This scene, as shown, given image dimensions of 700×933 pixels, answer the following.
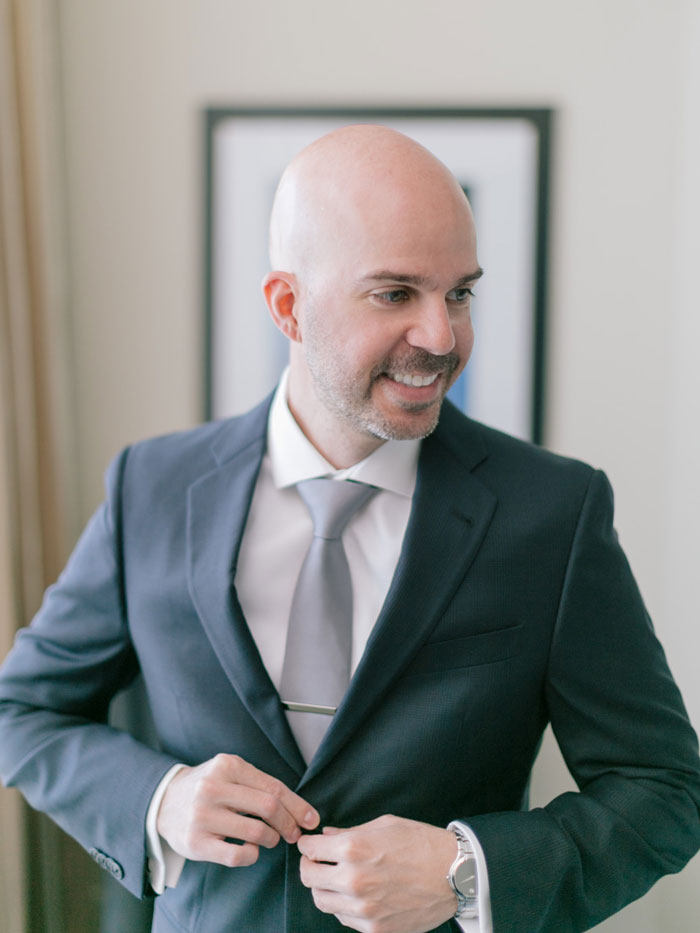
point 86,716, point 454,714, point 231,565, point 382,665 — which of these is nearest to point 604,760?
point 454,714

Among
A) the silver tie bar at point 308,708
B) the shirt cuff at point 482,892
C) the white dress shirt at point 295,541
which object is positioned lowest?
the shirt cuff at point 482,892

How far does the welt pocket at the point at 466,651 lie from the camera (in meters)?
1.16

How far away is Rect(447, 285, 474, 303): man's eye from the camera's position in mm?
1151

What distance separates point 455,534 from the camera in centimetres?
120

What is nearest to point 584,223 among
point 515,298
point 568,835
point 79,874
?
point 515,298

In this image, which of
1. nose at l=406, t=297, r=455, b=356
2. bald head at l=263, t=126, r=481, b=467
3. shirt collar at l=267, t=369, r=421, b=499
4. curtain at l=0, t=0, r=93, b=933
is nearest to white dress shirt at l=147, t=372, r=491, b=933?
shirt collar at l=267, t=369, r=421, b=499

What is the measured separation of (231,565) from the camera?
3.98ft

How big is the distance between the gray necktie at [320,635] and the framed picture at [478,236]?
813 millimetres

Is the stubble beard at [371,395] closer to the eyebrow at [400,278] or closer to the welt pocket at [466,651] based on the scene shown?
the eyebrow at [400,278]

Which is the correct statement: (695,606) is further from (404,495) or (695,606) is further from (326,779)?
(326,779)

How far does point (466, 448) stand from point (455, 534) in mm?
164

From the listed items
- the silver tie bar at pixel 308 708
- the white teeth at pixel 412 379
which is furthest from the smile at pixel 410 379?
the silver tie bar at pixel 308 708

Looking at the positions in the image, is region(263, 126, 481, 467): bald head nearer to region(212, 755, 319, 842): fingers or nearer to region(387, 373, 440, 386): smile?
region(387, 373, 440, 386): smile

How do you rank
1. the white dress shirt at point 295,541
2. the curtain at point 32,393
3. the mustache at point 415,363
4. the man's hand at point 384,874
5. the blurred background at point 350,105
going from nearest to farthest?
the man's hand at point 384,874
the mustache at point 415,363
the white dress shirt at point 295,541
the curtain at point 32,393
the blurred background at point 350,105
